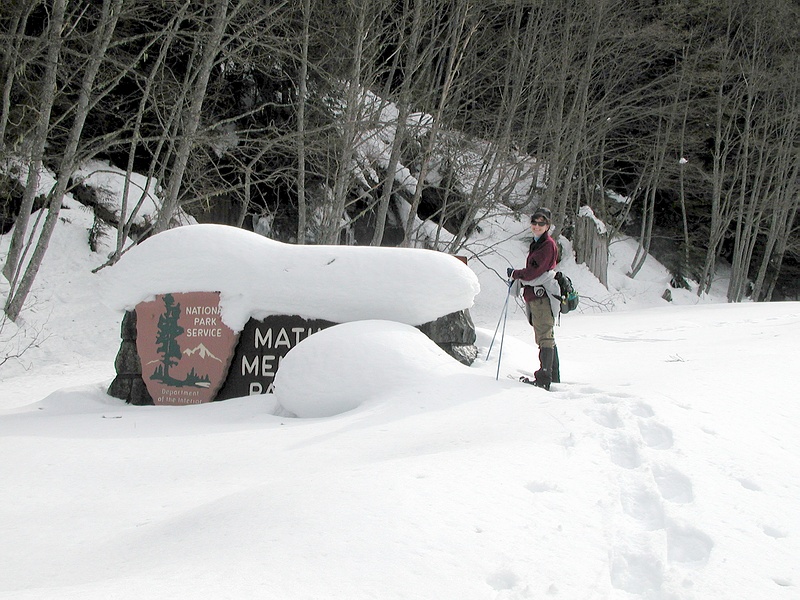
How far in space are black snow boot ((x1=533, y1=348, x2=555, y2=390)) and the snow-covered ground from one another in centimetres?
17

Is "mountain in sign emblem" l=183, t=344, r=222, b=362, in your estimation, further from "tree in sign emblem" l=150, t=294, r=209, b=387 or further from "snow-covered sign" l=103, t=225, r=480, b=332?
"snow-covered sign" l=103, t=225, r=480, b=332

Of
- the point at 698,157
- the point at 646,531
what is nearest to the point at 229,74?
the point at 646,531

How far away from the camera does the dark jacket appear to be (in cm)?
530

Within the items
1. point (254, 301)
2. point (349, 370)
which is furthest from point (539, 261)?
point (254, 301)

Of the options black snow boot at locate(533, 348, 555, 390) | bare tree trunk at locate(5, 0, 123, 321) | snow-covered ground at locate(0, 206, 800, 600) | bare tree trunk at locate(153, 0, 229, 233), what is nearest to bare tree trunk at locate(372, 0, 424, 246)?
bare tree trunk at locate(153, 0, 229, 233)

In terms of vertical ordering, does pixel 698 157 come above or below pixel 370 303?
above

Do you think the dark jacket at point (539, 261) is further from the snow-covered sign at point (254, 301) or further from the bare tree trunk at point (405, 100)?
the bare tree trunk at point (405, 100)

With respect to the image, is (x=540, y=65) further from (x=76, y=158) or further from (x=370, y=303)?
(x=370, y=303)

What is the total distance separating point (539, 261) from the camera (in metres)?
5.31

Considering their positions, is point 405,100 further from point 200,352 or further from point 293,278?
point 200,352

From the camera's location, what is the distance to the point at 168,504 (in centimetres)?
297

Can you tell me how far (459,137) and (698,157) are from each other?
12311mm

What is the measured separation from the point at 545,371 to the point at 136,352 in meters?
3.66

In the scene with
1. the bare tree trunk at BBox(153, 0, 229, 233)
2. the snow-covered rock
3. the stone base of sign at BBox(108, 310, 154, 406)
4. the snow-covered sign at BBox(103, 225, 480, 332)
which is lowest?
the stone base of sign at BBox(108, 310, 154, 406)
